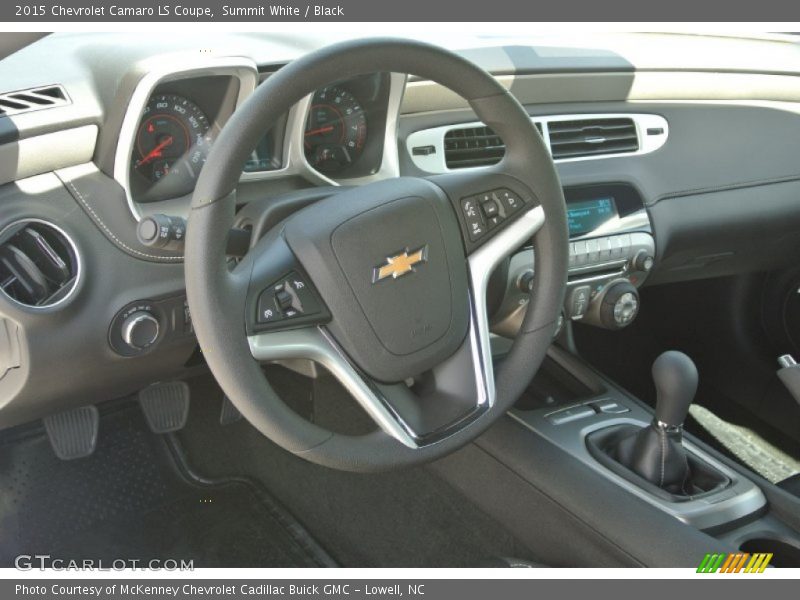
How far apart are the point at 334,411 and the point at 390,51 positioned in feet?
3.64

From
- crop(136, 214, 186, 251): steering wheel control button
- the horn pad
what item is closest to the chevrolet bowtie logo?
the horn pad

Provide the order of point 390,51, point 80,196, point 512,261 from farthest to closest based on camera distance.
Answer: point 512,261, point 80,196, point 390,51

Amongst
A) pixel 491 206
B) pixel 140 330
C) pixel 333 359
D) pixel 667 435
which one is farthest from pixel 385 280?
pixel 667 435

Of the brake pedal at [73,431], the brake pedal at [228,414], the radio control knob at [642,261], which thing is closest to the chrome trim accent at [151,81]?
the brake pedal at [73,431]

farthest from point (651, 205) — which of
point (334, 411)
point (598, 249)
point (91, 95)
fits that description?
point (91, 95)

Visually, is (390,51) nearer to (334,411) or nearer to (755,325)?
(334,411)

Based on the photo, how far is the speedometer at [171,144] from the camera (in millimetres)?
1625

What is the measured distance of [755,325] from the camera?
2672 mm

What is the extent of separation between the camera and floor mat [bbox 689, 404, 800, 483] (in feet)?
7.97

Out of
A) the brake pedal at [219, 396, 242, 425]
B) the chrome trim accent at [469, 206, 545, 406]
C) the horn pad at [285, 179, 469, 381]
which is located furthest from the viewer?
the brake pedal at [219, 396, 242, 425]

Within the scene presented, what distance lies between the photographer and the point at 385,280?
138cm

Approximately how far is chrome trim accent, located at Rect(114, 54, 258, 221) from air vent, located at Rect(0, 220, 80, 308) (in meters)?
0.14

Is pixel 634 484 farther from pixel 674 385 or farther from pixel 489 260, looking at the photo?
pixel 489 260

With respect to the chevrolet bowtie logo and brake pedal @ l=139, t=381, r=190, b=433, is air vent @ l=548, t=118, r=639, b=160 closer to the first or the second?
the chevrolet bowtie logo
